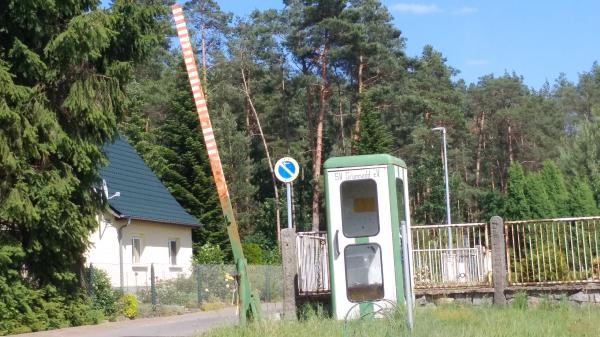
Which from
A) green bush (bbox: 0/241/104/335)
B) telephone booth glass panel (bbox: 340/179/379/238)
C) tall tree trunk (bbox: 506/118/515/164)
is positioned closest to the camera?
telephone booth glass panel (bbox: 340/179/379/238)

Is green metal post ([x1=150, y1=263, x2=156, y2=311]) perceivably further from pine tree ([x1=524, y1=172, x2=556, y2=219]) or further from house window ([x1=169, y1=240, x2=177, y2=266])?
pine tree ([x1=524, y1=172, x2=556, y2=219])

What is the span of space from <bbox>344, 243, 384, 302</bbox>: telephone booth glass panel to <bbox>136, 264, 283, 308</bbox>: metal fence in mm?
13735

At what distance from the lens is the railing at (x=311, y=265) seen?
16969mm

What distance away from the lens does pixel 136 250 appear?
34.2 metres

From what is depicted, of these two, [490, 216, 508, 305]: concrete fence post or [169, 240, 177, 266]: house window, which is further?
[169, 240, 177, 266]: house window

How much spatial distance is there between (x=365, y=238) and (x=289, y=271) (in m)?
2.30

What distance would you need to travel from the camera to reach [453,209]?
6944 centimetres

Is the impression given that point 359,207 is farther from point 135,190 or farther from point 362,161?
point 135,190

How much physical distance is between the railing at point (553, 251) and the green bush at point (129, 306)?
1222 cm

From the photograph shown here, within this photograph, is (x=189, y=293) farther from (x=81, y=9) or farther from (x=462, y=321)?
→ (x=462, y=321)

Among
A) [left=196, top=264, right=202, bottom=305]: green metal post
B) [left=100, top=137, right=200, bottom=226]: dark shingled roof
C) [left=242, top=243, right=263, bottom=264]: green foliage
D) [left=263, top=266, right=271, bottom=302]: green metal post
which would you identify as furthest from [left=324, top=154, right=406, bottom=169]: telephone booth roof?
[left=242, top=243, right=263, bottom=264]: green foliage

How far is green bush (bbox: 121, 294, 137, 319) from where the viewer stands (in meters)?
25.5

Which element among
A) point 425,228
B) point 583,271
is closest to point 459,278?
point 425,228

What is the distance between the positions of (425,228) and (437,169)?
45357mm
